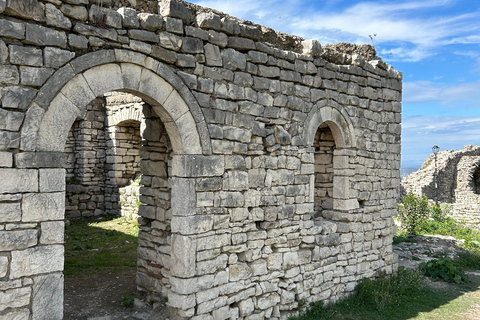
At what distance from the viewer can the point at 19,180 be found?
3.76 metres

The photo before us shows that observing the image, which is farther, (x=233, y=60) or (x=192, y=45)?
(x=233, y=60)

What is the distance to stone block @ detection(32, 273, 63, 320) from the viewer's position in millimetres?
3830

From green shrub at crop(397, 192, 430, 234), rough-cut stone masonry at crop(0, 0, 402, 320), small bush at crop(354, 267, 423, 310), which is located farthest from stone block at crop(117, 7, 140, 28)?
green shrub at crop(397, 192, 430, 234)

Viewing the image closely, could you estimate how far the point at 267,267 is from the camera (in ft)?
19.8

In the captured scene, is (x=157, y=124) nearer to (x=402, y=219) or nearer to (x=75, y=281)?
(x=75, y=281)

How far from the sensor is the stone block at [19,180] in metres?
3.69

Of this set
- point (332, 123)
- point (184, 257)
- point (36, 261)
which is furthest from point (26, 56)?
point (332, 123)

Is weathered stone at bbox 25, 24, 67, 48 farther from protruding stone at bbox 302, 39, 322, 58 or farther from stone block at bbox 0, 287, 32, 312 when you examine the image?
protruding stone at bbox 302, 39, 322, 58

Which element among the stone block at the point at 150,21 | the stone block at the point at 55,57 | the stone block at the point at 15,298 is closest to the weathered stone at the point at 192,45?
the stone block at the point at 150,21

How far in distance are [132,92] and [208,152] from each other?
3.97ft

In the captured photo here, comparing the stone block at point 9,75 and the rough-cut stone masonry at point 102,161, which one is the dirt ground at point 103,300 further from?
the rough-cut stone masonry at point 102,161

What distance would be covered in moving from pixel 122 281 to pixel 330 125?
4.54m

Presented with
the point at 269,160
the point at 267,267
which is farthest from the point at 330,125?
the point at 267,267

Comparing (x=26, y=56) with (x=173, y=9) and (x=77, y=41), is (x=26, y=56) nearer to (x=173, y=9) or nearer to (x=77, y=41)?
(x=77, y=41)
